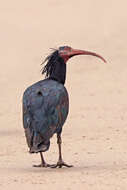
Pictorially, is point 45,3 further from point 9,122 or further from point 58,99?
point 58,99

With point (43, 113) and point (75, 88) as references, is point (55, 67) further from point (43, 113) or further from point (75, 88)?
point (75, 88)

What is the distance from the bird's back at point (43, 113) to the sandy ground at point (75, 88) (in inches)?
20.9

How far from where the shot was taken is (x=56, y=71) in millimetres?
16062

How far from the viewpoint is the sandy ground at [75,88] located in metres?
14.3

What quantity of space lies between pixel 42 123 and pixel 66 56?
6.16ft

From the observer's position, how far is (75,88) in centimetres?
2895

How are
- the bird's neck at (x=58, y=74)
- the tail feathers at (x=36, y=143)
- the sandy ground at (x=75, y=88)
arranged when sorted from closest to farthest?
1. the sandy ground at (x=75, y=88)
2. the tail feathers at (x=36, y=143)
3. the bird's neck at (x=58, y=74)

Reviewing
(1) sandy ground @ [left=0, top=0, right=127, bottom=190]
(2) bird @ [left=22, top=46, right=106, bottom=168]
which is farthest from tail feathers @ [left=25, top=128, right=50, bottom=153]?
(1) sandy ground @ [left=0, top=0, right=127, bottom=190]

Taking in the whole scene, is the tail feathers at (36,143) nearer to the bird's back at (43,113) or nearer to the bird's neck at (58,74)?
the bird's back at (43,113)

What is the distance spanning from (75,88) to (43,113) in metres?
14.2

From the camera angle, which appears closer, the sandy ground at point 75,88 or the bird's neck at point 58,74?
the sandy ground at point 75,88

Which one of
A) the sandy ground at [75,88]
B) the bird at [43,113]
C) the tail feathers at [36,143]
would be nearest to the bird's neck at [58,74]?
the bird at [43,113]

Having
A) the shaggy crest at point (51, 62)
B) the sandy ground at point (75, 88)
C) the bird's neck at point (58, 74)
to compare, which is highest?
the shaggy crest at point (51, 62)

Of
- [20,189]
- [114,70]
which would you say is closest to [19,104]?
[114,70]
